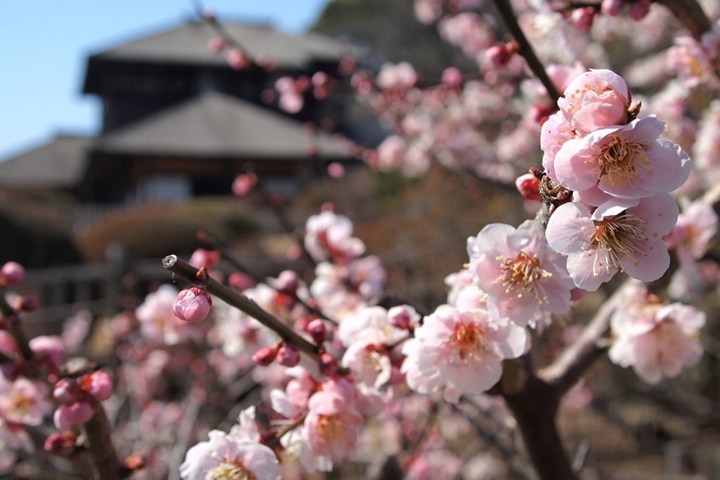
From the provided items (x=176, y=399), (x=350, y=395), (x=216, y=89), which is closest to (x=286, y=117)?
(x=216, y=89)

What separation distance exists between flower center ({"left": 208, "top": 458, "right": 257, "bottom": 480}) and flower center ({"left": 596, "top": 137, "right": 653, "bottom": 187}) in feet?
2.24

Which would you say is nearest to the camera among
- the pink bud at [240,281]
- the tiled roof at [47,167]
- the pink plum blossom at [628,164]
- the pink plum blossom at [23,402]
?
the pink plum blossom at [628,164]

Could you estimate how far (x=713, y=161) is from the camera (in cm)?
215

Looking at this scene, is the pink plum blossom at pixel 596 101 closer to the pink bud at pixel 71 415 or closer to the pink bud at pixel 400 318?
the pink bud at pixel 400 318

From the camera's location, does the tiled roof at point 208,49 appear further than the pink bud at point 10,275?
Yes

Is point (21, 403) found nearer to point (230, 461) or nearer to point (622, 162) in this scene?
point (230, 461)

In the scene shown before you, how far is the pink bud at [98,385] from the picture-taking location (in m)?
1.08

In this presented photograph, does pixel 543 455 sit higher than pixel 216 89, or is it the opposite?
pixel 543 455

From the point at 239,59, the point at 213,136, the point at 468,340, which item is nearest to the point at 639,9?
the point at 468,340

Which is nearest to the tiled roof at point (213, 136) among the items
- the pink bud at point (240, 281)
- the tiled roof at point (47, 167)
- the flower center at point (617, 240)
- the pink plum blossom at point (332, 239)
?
the tiled roof at point (47, 167)

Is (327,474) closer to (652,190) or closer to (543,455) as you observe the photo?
(543,455)

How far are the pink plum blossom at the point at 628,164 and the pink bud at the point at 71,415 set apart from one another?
825 millimetres

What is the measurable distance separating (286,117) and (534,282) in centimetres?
2151

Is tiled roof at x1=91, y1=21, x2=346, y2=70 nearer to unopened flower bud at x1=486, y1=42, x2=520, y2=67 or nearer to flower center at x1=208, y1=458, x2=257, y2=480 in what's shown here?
unopened flower bud at x1=486, y1=42, x2=520, y2=67
